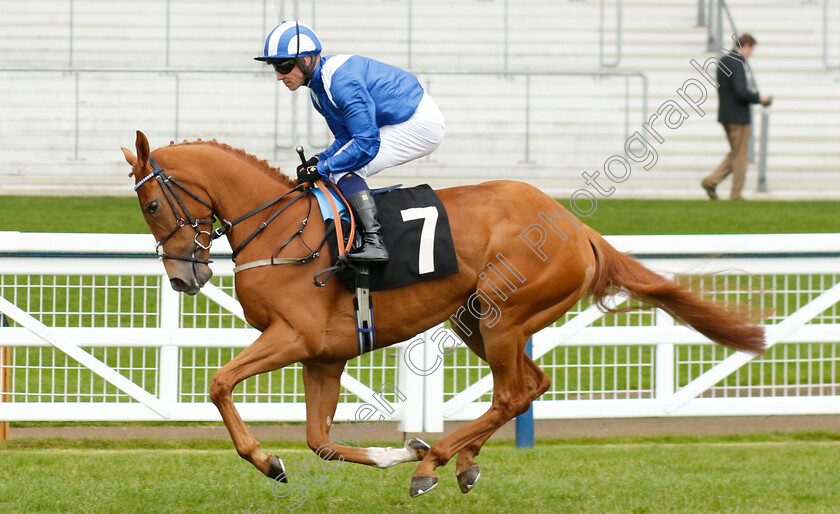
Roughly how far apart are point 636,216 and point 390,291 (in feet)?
19.5

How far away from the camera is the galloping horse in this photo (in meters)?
4.28

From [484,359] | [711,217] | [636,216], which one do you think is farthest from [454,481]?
[711,217]

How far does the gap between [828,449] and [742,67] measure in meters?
6.07

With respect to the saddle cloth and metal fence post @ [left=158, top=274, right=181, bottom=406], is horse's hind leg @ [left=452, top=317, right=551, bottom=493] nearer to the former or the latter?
the saddle cloth

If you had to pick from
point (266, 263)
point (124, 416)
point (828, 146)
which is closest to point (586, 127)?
point (828, 146)

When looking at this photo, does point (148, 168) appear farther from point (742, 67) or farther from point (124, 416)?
point (742, 67)

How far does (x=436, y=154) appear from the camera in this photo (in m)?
12.4

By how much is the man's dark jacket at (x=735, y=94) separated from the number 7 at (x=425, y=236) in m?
7.03

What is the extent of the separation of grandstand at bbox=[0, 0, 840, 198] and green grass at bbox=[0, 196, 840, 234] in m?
0.93

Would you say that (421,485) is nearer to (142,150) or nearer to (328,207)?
(328,207)

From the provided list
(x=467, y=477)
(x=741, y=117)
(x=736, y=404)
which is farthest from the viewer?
(x=741, y=117)

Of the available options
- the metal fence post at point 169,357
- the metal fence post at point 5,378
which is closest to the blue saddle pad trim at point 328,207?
the metal fence post at point 169,357

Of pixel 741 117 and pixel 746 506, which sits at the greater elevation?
pixel 741 117

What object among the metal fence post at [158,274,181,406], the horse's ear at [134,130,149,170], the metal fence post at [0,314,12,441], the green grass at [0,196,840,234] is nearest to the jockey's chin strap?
the horse's ear at [134,130,149,170]
